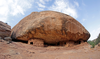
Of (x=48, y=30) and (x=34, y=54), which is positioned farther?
(x=48, y=30)

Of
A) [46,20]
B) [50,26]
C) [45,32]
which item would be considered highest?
[46,20]

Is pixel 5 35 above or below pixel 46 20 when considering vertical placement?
below

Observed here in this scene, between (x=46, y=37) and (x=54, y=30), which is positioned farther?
(x=46, y=37)

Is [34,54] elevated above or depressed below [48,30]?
below

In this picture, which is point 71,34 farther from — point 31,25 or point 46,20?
point 31,25

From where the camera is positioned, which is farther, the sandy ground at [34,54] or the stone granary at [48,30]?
the stone granary at [48,30]

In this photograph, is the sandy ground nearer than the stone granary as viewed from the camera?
Yes

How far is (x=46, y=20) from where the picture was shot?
24.7ft

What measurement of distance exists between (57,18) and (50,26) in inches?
42.5

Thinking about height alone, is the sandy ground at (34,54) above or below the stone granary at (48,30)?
below

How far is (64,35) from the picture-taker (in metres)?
7.86

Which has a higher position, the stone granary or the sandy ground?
the stone granary

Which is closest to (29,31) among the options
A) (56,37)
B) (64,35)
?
(56,37)

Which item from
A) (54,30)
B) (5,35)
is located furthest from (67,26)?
(5,35)
